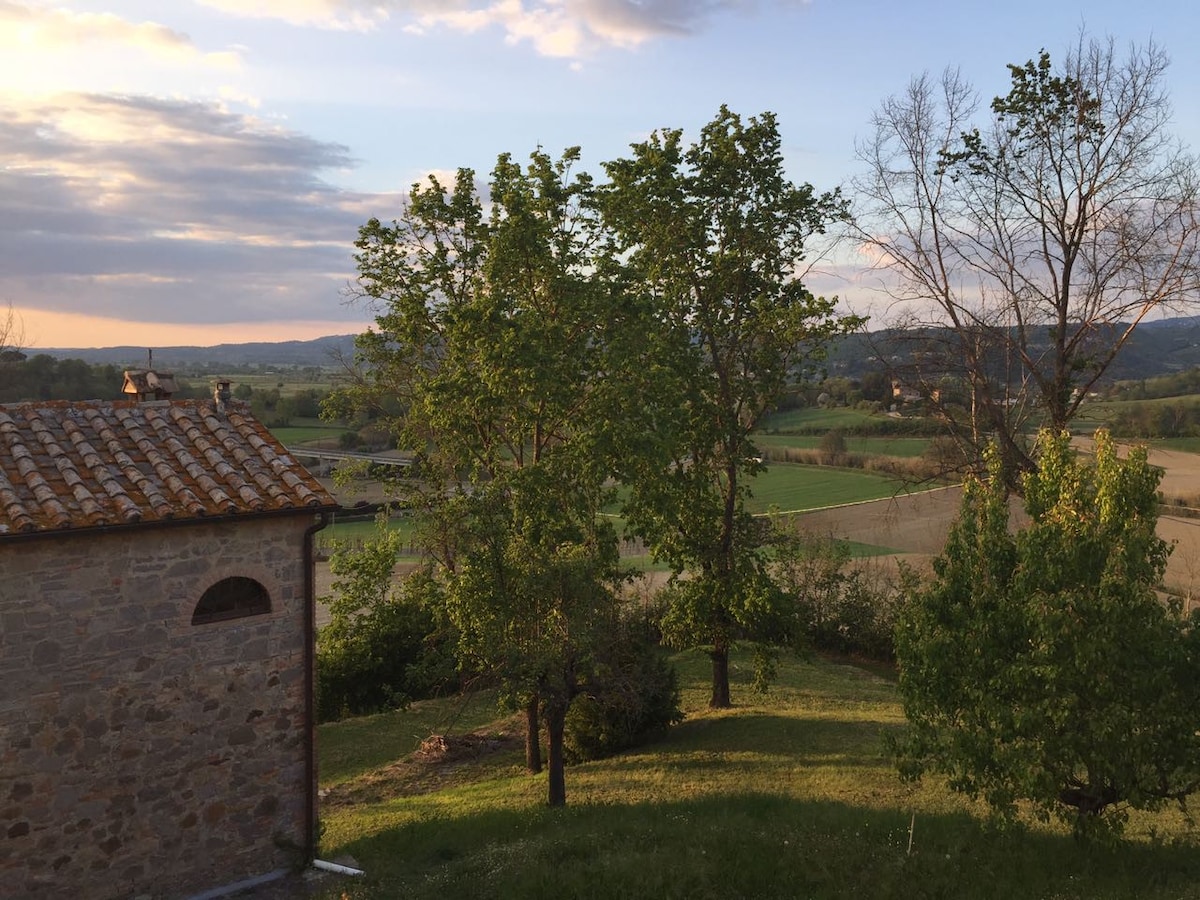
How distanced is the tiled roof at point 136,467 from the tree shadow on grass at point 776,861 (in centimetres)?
521

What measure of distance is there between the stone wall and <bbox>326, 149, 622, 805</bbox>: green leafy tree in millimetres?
3296

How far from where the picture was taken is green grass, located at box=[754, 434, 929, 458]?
191ft

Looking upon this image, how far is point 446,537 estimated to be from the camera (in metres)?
15.5

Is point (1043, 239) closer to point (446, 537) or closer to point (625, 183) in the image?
point (625, 183)

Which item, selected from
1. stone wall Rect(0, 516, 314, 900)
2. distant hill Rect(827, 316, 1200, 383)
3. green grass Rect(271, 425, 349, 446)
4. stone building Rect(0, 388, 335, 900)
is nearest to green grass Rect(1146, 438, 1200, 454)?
distant hill Rect(827, 316, 1200, 383)

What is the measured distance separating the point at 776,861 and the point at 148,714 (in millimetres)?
7966

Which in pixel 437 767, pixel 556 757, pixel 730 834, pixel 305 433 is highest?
pixel 305 433

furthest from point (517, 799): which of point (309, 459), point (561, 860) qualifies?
point (309, 459)

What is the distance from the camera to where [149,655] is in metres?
10.4

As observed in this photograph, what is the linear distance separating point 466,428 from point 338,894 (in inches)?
361

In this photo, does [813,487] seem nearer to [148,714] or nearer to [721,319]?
[721,319]

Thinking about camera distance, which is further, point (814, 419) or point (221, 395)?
point (814, 419)

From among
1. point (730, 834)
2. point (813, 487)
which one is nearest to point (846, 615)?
point (730, 834)

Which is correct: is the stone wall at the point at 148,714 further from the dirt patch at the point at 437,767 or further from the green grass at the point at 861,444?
the green grass at the point at 861,444
